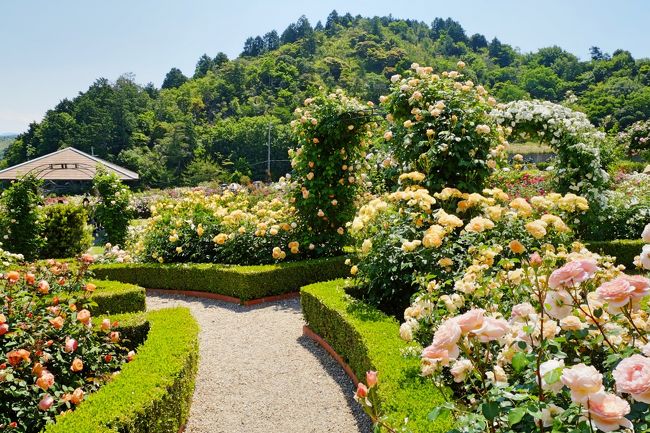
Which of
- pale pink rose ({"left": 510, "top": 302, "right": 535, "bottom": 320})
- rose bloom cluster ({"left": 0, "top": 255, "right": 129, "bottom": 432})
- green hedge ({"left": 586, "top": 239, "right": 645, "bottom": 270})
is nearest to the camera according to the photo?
pale pink rose ({"left": 510, "top": 302, "right": 535, "bottom": 320})

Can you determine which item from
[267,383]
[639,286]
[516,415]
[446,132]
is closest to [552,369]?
[516,415]

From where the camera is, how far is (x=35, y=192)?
9.12 metres

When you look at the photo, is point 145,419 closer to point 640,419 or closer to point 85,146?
point 640,419

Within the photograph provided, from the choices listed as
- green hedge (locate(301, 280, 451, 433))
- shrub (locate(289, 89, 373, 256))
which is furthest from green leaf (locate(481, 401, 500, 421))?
shrub (locate(289, 89, 373, 256))

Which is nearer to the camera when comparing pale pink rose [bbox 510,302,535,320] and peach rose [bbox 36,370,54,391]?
pale pink rose [bbox 510,302,535,320]

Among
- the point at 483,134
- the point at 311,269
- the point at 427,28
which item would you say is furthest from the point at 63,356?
the point at 427,28

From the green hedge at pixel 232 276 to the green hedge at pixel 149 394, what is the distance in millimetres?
2267

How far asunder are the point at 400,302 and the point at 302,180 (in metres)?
3.51

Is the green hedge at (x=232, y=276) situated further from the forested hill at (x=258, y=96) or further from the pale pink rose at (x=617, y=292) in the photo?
the forested hill at (x=258, y=96)

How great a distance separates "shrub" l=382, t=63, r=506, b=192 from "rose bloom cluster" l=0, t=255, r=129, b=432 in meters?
3.83

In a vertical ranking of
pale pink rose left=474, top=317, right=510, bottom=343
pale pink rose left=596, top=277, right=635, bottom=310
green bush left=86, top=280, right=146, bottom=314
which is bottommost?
green bush left=86, top=280, right=146, bottom=314

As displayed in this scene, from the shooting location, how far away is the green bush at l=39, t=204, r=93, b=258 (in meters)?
9.34

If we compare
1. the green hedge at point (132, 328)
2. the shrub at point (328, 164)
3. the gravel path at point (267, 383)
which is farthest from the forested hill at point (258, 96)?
the green hedge at point (132, 328)

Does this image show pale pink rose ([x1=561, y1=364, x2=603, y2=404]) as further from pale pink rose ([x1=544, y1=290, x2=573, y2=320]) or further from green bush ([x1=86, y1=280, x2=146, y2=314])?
green bush ([x1=86, y1=280, x2=146, y2=314])
